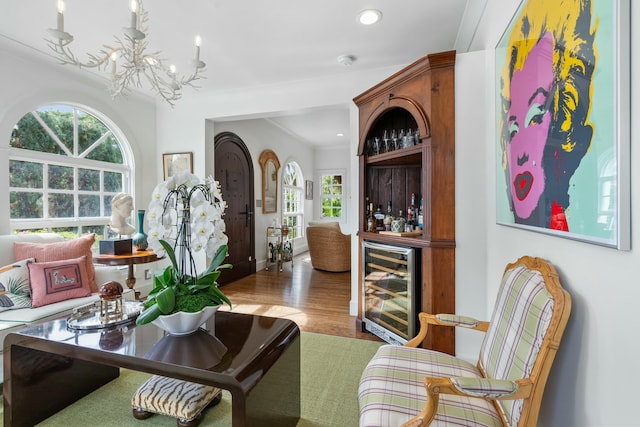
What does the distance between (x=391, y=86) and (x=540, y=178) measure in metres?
1.59

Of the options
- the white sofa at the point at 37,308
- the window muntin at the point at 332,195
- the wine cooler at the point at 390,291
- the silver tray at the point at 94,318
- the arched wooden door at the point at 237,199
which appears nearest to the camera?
the silver tray at the point at 94,318

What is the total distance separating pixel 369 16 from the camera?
2217 millimetres

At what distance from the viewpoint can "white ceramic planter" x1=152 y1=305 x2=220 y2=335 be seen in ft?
4.37

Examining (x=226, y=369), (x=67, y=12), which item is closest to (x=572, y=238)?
(x=226, y=369)

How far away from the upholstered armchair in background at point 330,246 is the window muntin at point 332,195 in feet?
9.84

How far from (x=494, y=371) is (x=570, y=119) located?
3.18ft

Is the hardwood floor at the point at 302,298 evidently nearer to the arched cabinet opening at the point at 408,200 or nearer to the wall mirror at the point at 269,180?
the arched cabinet opening at the point at 408,200

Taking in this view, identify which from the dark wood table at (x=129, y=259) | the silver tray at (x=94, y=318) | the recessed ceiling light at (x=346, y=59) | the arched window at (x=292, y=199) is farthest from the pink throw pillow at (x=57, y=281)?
the arched window at (x=292, y=199)

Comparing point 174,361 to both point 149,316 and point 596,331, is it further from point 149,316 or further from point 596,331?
point 596,331

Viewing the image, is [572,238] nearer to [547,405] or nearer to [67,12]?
[547,405]

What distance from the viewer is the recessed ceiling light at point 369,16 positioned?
7.12 feet

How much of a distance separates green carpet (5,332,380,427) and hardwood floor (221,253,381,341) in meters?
0.49

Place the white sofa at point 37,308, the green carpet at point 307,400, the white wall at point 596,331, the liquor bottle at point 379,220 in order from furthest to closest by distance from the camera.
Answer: the liquor bottle at point 379,220 → the white sofa at point 37,308 → the green carpet at point 307,400 → the white wall at point 596,331

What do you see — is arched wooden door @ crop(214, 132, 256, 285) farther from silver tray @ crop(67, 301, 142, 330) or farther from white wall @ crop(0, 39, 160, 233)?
silver tray @ crop(67, 301, 142, 330)
